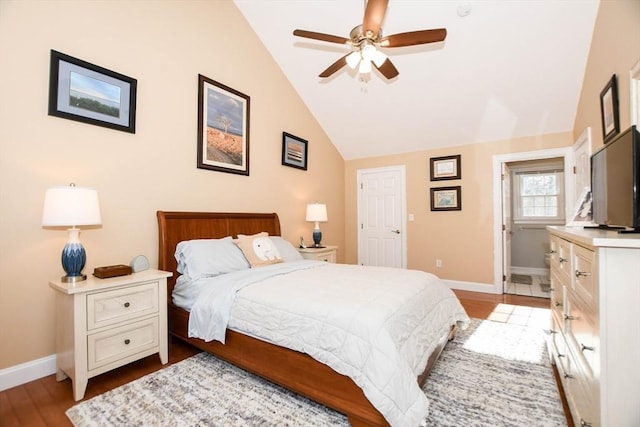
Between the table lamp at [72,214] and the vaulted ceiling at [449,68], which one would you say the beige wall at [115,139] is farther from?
the vaulted ceiling at [449,68]

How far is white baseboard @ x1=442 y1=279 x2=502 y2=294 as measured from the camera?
4.51 meters

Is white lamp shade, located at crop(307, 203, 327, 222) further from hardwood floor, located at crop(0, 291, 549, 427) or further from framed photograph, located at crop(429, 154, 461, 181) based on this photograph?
hardwood floor, located at crop(0, 291, 549, 427)

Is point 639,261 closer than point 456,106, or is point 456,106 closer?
point 639,261

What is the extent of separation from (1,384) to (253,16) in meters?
4.18

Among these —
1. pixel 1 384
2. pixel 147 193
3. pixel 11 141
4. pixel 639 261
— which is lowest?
pixel 1 384

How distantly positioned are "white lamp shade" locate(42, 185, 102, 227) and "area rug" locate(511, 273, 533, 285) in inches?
241

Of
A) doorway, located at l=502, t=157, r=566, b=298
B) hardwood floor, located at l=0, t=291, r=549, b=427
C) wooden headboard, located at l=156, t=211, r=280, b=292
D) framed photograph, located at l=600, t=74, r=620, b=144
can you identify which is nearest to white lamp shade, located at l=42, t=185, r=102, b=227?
wooden headboard, located at l=156, t=211, r=280, b=292

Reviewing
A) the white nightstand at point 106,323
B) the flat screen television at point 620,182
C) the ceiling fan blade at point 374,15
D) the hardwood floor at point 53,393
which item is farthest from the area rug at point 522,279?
the white nightstand at point 106,323

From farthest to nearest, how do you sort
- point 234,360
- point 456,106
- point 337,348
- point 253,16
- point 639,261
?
point 456,106
point 253,16
point 234,360
point 337,348
point 639,261

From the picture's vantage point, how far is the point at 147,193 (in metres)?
2.75

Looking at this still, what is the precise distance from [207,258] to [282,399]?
134cm

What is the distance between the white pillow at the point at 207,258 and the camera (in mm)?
2576

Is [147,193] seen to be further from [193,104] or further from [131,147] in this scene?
[193,104]

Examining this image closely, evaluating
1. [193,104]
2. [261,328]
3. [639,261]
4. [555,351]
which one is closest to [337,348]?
[261,328]
